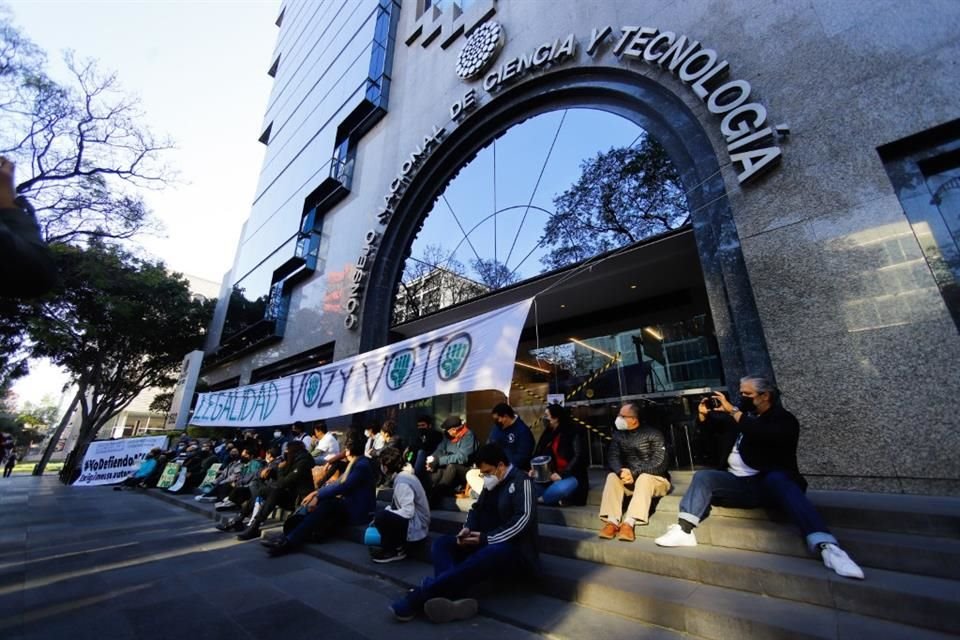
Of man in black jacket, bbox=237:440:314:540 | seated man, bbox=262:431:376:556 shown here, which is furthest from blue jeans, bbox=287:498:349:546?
man in black jacket, bbox=237:440:314:540

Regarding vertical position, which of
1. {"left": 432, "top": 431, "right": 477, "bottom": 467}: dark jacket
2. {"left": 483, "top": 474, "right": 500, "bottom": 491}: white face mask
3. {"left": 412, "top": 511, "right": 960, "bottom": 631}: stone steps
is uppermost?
{"left": 432, "top": 431, "right": 477, "bottom": 467}: dark jacket

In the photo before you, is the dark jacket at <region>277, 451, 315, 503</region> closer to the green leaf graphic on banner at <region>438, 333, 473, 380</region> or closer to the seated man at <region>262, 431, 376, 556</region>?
the seated man at <region>262, 431, 376, 556</region>

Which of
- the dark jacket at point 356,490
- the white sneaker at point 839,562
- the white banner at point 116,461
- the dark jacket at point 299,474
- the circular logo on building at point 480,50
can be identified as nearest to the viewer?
the white sneaker at point 839,562

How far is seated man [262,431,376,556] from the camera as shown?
5148 millimetres

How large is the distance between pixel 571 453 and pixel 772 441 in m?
2.18

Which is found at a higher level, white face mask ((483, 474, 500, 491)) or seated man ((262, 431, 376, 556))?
white face mask ((483, 474, 500, 491))

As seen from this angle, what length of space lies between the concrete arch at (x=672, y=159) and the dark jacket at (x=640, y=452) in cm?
170

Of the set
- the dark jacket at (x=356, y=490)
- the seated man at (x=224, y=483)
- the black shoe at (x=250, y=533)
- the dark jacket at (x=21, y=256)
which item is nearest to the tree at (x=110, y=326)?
the seated man at (x=224, y=483)

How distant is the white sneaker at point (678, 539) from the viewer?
3.34 metres

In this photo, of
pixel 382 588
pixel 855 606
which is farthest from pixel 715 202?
pixel 382 588

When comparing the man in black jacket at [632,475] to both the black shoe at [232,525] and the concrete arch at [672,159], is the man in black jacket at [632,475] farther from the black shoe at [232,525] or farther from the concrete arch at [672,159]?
the black shoe at [232,525]

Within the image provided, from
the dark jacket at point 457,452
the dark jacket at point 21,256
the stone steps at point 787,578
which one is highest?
the dark jacket at point 21,256

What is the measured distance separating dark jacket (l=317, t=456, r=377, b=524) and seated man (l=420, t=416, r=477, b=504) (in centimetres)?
82

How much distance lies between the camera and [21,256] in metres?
1.51
